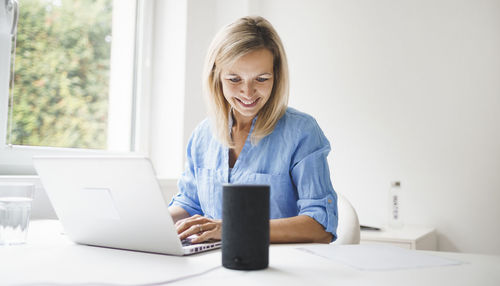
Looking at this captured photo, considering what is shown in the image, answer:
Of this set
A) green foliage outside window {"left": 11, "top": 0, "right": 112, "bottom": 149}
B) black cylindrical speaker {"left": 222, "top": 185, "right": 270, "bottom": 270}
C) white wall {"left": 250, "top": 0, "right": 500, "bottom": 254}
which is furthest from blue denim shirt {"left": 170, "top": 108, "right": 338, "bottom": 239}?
white wall {"left": 250, "top": 0, "right": 500, "bottom": 254}

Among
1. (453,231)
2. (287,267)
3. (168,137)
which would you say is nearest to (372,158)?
(453,231)

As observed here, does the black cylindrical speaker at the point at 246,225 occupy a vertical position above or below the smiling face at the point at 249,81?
below

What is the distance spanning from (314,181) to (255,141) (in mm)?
226

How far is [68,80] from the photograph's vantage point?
2.12m

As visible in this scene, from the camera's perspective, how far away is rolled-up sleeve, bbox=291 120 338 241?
3.54ft

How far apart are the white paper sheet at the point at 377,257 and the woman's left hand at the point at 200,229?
6.9 inches

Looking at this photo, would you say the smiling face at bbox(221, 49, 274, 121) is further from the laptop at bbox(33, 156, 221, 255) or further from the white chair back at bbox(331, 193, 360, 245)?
the laptop at bbox(33, 156, 221, 255)

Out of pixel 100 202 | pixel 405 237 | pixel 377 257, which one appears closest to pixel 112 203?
pixel 100 202

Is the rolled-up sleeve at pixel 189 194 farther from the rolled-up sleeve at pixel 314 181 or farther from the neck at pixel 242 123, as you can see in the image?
the rolled-up sleeve at pixel 314 181

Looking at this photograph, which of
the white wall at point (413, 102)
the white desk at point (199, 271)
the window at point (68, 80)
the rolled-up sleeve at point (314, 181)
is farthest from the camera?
the white wall at point (413, 102)

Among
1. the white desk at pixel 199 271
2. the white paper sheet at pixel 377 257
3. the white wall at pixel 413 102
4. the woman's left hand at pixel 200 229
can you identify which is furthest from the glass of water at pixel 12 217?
the white wall at pixel 413 102

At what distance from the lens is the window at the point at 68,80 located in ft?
5.92

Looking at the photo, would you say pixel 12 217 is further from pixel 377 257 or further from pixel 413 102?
pixel 413 102

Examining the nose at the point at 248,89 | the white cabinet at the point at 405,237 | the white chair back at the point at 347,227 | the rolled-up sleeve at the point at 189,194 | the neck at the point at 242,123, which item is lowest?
the white cabinet at the point at 405,237
